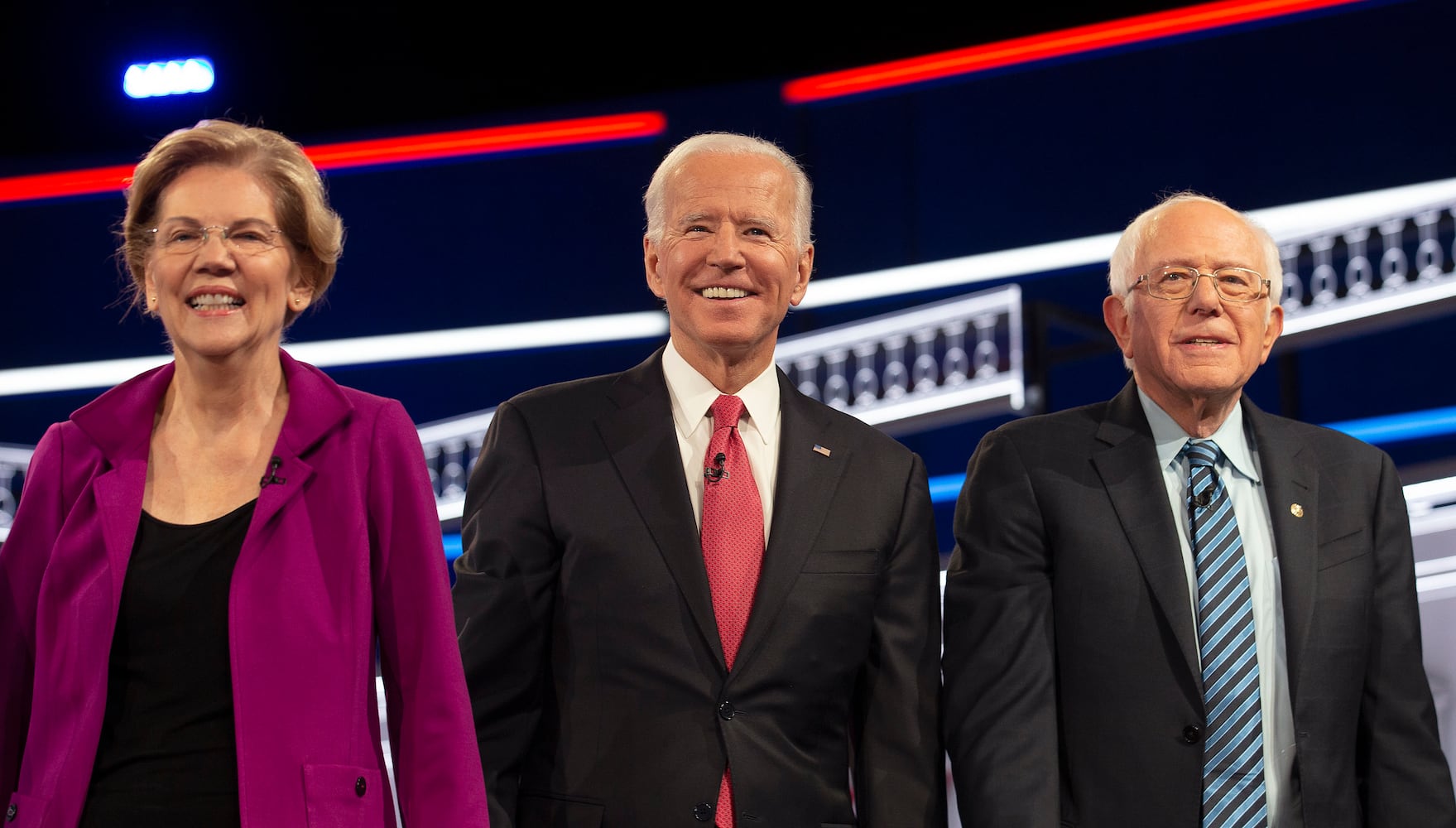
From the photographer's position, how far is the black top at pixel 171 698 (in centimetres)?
158

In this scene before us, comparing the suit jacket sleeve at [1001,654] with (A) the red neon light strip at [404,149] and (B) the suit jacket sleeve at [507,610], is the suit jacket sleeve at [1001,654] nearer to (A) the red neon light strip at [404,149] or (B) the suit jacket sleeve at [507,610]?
(B) the suit jacket sleeve at [507,610]

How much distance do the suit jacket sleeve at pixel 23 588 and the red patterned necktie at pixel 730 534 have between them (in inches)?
35.6

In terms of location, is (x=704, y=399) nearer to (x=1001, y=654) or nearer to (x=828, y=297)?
(x=1001, y=654)

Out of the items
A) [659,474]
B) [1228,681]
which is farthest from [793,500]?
[1228,681]

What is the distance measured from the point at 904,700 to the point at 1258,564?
24.3 inches

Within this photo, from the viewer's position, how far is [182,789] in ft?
5.17

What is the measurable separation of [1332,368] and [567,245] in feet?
7.76

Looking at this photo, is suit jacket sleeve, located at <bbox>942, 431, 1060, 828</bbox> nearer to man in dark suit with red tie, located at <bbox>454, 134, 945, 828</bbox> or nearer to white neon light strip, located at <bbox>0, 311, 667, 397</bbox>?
man in dark suit with red tie, located at <bbox>454, 134, 945, 828</bbox>

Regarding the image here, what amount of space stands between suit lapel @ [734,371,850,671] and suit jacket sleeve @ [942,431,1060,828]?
0.90 ft

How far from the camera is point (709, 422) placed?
220 cm

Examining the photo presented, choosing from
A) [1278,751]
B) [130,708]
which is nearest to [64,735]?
[130,708]

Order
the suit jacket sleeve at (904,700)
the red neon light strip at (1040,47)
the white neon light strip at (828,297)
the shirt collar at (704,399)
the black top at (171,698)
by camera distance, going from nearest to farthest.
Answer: the black top at (171,698), the suit jacket sleeve at (904,700), the shirt collar at (704,399), the white neon light strip at (828,297), the red neon light strip at (1040,47)

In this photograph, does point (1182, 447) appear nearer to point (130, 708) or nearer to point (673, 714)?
point (673, 714)

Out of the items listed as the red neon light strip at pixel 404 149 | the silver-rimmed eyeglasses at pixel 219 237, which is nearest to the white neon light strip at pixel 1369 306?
the red neon light strip at pixel 404 149
